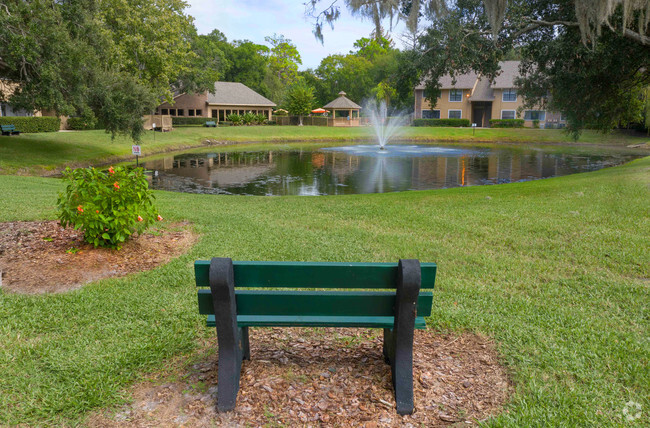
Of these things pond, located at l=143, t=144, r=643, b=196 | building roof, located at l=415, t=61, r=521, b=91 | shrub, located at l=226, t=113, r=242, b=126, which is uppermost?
building roof, located at l=415, t=61, r=521, b=91

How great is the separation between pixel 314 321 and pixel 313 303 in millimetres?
132

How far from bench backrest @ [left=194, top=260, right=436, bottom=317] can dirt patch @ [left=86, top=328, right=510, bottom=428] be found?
0.55 m

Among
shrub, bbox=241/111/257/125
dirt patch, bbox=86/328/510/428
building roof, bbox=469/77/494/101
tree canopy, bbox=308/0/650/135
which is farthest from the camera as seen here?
shrub, bbox=241/111/257/125

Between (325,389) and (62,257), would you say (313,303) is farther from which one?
(62,257)

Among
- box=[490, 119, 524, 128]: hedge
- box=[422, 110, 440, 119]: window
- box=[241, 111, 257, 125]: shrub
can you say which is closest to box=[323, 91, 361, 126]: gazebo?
box=[422, 110, 440, 119]: window

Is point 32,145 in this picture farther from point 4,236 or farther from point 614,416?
point 614,416

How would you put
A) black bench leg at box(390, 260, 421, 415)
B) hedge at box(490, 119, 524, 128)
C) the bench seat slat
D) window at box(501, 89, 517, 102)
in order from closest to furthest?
black bench leg at box(390, 260, 421, 415) → the bench seat slat → hedge at box(490, 119, 524, 128) → window at box(501, 89, 517, 102)

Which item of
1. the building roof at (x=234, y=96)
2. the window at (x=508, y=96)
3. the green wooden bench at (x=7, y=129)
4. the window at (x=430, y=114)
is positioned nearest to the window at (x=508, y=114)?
the window at (x=508, y=96)

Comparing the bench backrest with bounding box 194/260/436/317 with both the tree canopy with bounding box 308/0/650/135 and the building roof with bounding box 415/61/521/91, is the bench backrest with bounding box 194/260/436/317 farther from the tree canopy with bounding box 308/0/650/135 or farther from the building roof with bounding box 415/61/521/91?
the building roof with bounding box 415/61/521/91

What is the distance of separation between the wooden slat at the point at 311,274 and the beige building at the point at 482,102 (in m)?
53.0

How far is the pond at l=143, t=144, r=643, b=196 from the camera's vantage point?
19141 millimetres

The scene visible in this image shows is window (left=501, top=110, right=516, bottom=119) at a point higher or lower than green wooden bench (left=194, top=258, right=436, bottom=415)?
higher

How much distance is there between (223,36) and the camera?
6925cm

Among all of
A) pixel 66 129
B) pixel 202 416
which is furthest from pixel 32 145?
pixel 202 416
